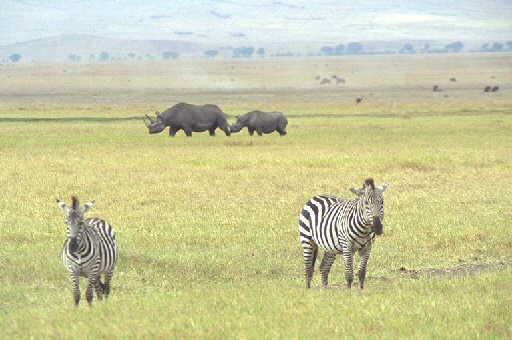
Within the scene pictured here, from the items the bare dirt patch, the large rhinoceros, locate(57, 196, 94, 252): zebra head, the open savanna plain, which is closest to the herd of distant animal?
the large rhinoceros

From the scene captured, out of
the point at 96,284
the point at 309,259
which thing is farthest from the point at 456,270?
the point at 96,284

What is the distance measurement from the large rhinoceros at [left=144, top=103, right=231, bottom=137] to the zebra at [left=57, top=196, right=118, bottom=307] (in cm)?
3324

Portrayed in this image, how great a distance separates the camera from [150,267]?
15688 mm

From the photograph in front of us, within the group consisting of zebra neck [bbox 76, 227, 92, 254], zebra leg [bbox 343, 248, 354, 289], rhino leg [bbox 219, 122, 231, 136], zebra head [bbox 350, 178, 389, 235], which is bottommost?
rhino leg [bbox 219, 122, 231, 136]

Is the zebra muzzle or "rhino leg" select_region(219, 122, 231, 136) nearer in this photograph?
the zebra muzzle

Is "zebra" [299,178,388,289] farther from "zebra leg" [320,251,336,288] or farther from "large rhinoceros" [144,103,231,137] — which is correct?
"large rhinoceros" [144,103,231,137]

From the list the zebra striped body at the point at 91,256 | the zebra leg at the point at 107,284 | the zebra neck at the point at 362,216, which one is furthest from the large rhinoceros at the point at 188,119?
the zebra neck at the point at 362,216

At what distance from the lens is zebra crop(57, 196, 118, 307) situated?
1121 centimetres

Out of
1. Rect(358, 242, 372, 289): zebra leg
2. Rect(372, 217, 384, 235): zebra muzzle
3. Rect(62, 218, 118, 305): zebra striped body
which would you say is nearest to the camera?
Rect(62, 218, 118, 305): zebra striped body

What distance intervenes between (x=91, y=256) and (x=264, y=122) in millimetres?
36523

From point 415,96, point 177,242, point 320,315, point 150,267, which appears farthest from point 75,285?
point 415,96

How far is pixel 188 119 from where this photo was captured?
46.4m

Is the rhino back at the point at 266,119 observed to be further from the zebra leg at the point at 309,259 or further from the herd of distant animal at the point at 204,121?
the zebra leg at the point at 309,259

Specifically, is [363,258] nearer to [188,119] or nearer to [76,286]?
[76,286]
